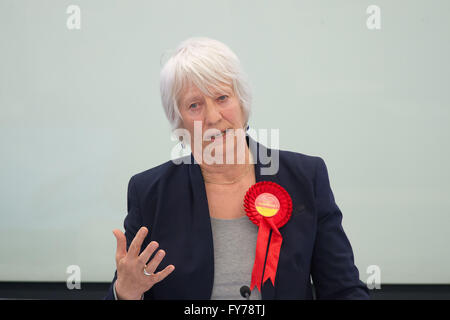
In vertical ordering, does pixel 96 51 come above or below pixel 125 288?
above

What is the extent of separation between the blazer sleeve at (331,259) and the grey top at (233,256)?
0.19 meters

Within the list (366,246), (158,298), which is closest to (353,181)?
(366,246)

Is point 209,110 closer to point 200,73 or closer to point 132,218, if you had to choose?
point 200,73

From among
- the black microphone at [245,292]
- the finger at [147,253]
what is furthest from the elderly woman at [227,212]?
the finger at [147,253]

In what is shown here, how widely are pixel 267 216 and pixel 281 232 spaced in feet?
0.22

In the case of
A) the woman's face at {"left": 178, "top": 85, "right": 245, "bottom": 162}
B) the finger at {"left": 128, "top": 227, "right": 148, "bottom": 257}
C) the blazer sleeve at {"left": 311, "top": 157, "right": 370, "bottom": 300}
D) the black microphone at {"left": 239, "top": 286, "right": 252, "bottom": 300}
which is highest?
the woman's face at {"left": 178, "top": 85, "right": 245, "bottom": 162}

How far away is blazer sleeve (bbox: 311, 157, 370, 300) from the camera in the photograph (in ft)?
3.24

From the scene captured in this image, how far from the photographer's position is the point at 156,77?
2080mm

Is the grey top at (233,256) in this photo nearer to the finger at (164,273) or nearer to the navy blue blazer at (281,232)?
the navy blue blazer at (281,232)

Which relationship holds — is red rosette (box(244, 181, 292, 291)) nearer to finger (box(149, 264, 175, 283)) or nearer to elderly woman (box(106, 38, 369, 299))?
elderly woman (box(106, 38, 369, 299))

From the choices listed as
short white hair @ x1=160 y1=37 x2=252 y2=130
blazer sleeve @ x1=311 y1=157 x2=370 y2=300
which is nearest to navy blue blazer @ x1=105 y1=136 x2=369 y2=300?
blazer sleeve @ x1=311 y1=157 x2=370 y2=300

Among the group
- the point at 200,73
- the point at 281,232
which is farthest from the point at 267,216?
the point at 200,73
